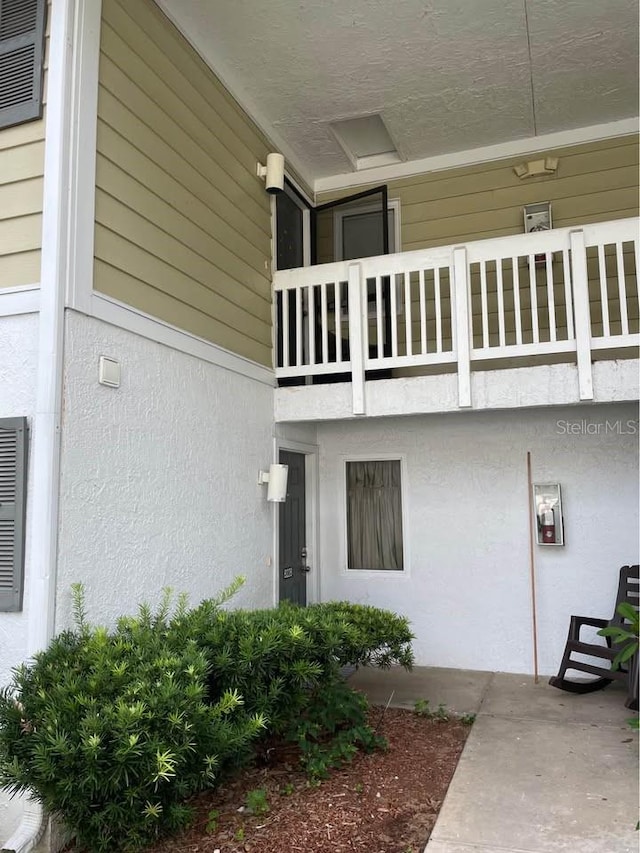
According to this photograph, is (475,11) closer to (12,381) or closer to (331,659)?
(12,381)

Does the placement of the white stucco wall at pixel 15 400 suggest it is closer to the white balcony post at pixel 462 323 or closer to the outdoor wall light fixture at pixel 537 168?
the white balcony post at pixel 462 323

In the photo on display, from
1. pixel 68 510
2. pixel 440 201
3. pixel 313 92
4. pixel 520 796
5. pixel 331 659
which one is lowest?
pixel 520 796

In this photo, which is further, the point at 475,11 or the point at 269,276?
the point at 269,276

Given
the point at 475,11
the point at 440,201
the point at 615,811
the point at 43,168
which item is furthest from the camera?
the point at 440,201

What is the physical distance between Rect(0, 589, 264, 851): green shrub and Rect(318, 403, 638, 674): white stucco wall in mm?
3318

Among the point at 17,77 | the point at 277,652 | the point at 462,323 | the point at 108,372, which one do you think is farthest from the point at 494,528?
the point at 17,77

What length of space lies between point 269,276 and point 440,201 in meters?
2.09

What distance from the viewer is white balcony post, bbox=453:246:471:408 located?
16.4 ft

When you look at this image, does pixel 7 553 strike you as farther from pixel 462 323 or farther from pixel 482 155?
pixel 482 155

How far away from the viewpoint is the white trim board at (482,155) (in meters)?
6.03

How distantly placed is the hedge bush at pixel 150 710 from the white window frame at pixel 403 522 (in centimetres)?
249

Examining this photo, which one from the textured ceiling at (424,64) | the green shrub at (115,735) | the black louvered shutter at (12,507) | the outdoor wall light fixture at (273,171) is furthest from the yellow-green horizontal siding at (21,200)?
the outdoor wall light fixture at (273,171)

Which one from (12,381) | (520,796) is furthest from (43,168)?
(520,796)

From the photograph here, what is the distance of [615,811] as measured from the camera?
3.17 meters
